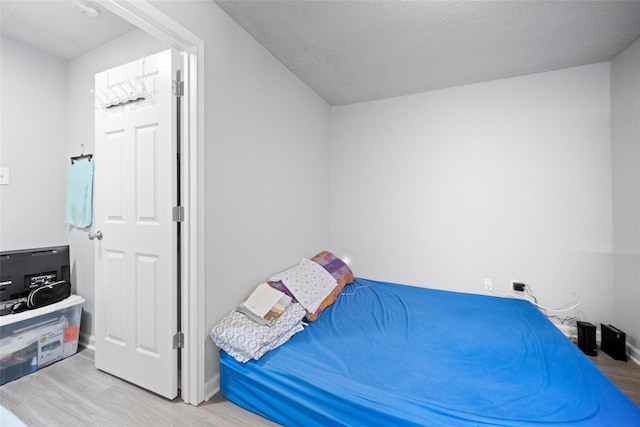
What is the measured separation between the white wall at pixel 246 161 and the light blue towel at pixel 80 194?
1426 millimetres

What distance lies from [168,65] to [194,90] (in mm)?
240

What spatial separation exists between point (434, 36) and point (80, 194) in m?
3.27

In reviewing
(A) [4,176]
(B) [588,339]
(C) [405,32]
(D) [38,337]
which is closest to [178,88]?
(C) [405,32]

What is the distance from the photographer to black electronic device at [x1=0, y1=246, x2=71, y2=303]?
196cm

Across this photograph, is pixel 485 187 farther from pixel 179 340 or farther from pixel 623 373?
pixel 179 340

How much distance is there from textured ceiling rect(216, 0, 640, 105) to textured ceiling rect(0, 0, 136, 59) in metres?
1.05

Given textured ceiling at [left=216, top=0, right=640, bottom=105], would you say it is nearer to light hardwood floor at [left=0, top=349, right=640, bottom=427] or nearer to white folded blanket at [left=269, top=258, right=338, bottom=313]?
white folded blanket at [left=269, top=258, right=338, bottom=313]

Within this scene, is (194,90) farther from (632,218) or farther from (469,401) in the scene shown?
(632,218)

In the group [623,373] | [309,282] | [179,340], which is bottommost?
[623,373]

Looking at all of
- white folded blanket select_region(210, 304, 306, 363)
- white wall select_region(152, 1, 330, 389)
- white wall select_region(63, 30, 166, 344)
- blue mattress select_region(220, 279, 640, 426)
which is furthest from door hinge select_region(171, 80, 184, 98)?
blue mattress select_region(220, 279, 640, 426)

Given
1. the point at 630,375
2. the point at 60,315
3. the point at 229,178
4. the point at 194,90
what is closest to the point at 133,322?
the point at 60,315

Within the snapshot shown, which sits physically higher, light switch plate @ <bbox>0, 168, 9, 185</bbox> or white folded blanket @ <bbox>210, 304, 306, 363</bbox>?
light switch plate @ <bbox>0, 168, 9, 185</bbox>

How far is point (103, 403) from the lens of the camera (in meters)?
1.60

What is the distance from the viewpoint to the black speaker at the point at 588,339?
84.0 inches
